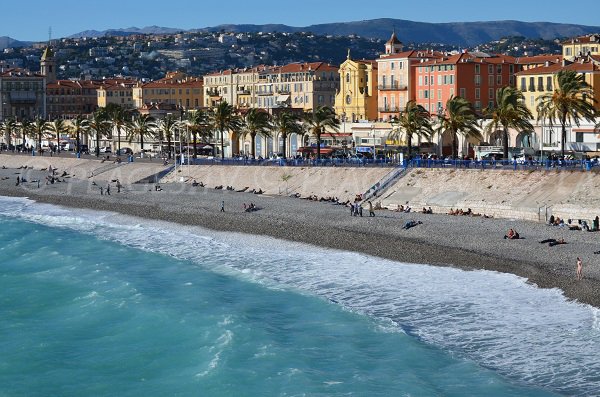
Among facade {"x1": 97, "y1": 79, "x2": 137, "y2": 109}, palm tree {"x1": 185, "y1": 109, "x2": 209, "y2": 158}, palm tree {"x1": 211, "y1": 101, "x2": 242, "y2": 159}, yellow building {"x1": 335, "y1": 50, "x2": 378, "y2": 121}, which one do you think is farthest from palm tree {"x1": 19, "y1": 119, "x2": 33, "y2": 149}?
palm tree {"x1": 211, "y1": 101, "x2": 242, "y2": 159}

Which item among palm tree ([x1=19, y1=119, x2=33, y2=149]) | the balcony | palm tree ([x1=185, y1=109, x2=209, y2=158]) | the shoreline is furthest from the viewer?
palm tree ([x1=19, y1=119, x2=33, y2=149])

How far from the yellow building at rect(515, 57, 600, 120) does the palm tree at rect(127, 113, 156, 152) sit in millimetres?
41968

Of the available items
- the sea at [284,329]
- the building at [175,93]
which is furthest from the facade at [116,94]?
the sea at [284,329]

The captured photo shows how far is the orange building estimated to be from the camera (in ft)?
310

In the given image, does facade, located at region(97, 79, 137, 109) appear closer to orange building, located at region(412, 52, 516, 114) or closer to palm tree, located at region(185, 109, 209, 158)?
palm tree, located at region(185, 109, 209, 158)

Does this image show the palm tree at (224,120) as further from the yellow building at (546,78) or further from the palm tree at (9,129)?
the palm tree at (9,129)

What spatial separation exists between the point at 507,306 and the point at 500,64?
211ft

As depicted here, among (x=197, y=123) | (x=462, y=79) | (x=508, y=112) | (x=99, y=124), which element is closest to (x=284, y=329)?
A: (x=508, y=112)

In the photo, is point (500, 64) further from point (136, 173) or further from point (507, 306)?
point (507, 306)

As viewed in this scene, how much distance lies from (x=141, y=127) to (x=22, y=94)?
65.7m

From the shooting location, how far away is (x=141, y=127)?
108500 mm

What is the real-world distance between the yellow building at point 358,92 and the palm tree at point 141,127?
20.9 metres

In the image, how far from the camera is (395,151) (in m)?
82.7

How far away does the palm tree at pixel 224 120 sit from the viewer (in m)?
91.9
